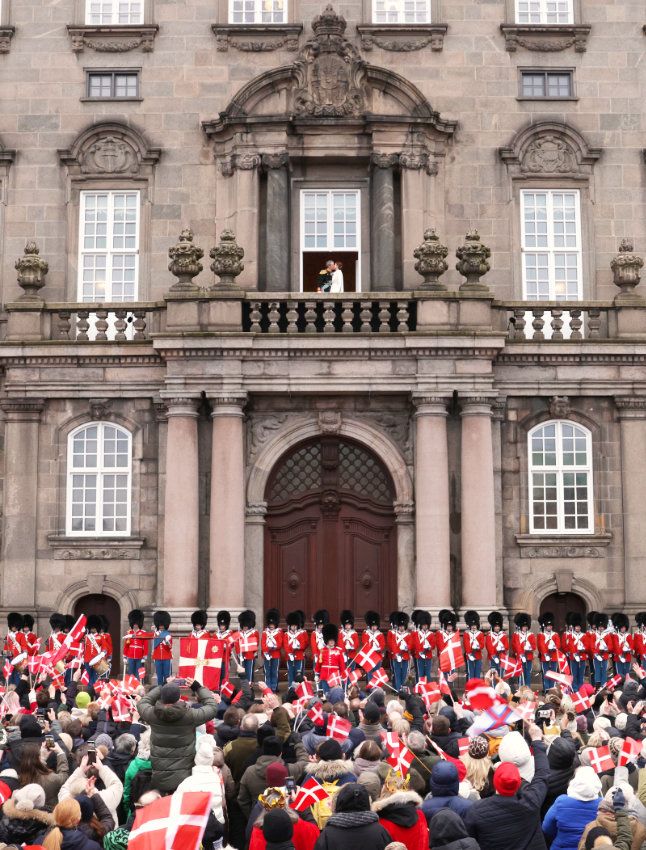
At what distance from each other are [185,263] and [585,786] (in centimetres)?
1823

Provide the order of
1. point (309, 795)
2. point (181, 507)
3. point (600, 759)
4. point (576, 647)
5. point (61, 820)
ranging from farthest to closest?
point (181, 507), point (576, 647), point (600, 759), point (309, 795), point (61, 820)

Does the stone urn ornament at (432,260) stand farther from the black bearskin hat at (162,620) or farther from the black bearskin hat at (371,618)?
the black bearskin hat at (162,620)

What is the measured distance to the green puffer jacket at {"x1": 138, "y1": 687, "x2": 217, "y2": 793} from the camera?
12.4m

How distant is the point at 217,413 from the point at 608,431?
25.8 ft

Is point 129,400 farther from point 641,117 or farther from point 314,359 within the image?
point 641,117

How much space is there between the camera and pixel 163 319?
89.2 ft

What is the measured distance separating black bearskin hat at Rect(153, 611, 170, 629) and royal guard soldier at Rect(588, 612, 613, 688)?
771 cm

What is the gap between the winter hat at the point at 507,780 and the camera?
9703 millimetres

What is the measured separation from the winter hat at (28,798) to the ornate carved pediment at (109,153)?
21383 mm

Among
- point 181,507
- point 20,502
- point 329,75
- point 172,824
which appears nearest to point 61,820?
point 172,824

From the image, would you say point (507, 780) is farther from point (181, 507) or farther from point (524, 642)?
point (181, 507)

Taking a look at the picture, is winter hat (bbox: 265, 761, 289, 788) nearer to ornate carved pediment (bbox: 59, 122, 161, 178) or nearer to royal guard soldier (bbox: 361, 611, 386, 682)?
royal guard soldier (bbox: 361, 611, 386, 682)

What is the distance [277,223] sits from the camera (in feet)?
94.0

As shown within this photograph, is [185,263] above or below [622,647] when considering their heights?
above
